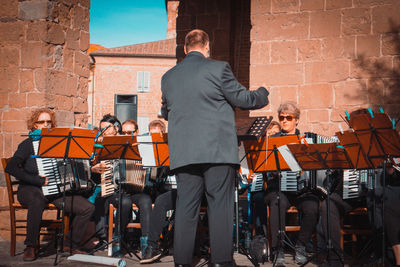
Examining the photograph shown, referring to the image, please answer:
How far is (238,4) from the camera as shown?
10.5 meters

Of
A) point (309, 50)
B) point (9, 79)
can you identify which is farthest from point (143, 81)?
point (309, 50)

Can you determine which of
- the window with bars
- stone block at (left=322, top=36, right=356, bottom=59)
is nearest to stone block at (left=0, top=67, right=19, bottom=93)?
stone block at (left=322, top=36, right=356, bottom=59)

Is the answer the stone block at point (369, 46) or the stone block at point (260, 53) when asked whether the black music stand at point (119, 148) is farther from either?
the stone block at point (369, 46)

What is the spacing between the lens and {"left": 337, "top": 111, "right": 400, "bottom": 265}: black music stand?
3.86m

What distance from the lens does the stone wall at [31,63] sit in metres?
6.54

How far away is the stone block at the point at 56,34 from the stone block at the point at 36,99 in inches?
31.2

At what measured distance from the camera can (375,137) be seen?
12.9 ft

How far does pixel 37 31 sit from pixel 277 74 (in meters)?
3.48

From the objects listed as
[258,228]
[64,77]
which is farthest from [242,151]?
[64,77]

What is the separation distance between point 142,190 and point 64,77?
2364mm

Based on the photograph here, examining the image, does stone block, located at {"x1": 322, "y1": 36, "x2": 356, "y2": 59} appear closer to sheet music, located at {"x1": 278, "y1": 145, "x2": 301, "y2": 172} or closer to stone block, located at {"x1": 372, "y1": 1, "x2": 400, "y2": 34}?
stone block, located at {"x1": 372, "y1": 1, "x2": 400, "y2": 34}

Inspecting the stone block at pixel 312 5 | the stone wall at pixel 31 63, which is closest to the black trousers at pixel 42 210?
the stone wall at pixel 31 63

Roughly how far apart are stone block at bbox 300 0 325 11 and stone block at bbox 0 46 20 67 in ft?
13.7

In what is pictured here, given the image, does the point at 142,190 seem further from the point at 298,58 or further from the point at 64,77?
the point at 298,58
